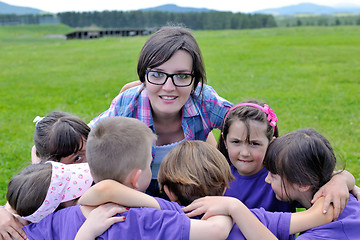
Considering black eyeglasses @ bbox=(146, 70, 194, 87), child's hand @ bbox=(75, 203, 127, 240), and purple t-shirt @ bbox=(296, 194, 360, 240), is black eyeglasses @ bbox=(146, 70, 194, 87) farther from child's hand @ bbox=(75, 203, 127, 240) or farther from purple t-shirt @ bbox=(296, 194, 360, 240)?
purple t-shirt @ bbox=(296, 194, 360, 240)

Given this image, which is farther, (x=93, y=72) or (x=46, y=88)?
(x=93, y=72)

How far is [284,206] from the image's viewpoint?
9.58ft

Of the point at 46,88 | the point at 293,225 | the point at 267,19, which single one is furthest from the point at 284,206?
the point at 267,19

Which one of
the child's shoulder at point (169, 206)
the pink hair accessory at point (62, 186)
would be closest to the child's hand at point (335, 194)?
the child's shoulder at point (169, 206)

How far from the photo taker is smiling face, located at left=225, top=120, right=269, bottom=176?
9.53 ft

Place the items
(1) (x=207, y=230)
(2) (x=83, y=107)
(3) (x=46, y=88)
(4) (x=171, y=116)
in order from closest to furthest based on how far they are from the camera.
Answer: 1. (1) (x=207, y=230)
2. (4) (x=171, y=116)
3. (2) (x=83, y=107)
4. (3) (x=46, y=88)

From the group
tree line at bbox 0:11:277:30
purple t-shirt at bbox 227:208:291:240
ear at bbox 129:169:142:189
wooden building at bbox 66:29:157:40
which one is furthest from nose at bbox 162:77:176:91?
tree line at bbox 0:11:277:30

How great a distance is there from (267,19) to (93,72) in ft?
157

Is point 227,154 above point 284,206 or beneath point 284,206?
above

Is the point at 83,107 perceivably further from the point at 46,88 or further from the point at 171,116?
the point at 171,116

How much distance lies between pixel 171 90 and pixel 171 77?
102 mm

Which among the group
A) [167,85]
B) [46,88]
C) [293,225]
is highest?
[167,85]

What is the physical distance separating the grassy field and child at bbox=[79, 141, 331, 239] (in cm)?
96

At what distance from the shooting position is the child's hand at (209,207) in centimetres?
202
